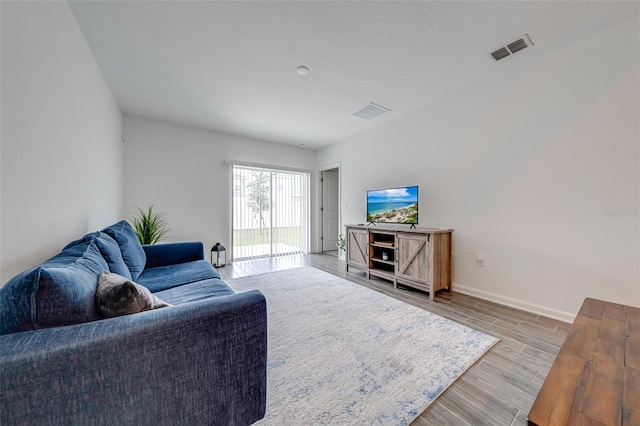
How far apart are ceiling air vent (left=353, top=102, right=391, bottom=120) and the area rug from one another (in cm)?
269

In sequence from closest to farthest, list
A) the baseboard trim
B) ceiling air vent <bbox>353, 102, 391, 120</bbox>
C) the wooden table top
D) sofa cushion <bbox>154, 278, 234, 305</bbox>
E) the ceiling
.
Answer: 1. the wooden table top
2. sofa cushion <bbox>154, 278, 234, 305</bbox>
3. the ceiling
4. the baseboard trim
5. ceiling air vent <bbox>353, 102, 391, 120</bbox>

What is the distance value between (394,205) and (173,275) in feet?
9.49

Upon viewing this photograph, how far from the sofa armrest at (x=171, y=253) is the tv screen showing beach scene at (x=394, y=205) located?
8.49ft

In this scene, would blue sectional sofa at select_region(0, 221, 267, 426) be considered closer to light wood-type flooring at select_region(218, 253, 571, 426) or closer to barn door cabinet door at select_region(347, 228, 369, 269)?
light wood-type flooring at select_region(218, 253, 571, 426)

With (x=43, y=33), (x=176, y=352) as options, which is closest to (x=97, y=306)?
(x=176, y=352)

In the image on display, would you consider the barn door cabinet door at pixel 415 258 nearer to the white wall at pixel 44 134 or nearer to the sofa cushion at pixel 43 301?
the sofa cushion at pixel 43 301

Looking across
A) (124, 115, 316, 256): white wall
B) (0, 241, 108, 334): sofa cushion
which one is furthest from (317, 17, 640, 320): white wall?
(124, 115, 316, 256): white wall

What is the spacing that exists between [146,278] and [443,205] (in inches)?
139

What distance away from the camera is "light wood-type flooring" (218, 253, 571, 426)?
1.23 meters

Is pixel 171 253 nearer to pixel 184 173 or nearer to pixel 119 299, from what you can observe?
pixel 119 299

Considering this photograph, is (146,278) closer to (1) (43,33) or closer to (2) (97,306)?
(2) (97,306)

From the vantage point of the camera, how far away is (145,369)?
795 millimetres

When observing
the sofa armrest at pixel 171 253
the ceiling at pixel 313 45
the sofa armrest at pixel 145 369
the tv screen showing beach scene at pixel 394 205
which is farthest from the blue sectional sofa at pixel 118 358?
the tv screen showing beach scene at pixel 394 205

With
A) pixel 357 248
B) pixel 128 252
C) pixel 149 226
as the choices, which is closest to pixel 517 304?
pixel 357 248
